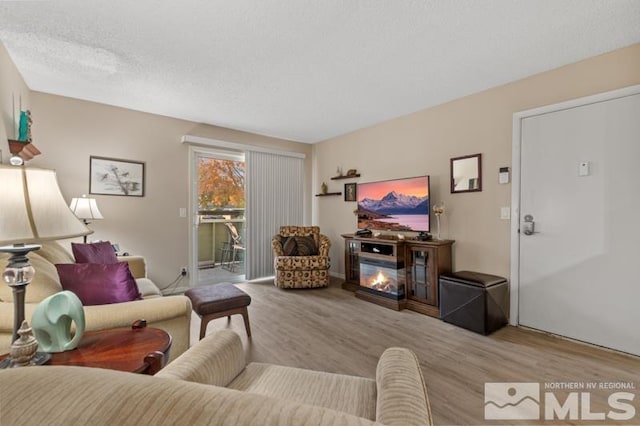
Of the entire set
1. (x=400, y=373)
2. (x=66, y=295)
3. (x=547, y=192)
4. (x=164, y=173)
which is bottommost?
(x=400, y=373)

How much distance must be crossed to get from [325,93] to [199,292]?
8.08ft

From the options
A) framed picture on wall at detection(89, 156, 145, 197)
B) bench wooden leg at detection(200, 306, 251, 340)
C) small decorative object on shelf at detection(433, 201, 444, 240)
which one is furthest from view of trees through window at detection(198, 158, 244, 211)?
small decorative object on shelf at detection(433, 201, 444, 240)

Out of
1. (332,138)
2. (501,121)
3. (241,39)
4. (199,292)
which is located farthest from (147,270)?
(501,121)

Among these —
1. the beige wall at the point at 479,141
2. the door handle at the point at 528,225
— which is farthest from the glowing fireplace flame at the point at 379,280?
the door handle at the point at 528,225

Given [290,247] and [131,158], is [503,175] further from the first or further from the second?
[131,158]

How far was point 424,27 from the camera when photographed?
2.03 metres

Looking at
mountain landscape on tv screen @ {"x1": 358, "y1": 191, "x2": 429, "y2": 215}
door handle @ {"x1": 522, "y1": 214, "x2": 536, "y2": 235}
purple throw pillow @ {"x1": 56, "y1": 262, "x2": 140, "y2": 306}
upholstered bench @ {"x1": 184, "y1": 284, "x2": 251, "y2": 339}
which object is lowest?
upholstered bench @ {"x1": 184, "y1": 284, "x2": 251, "y2": 339}

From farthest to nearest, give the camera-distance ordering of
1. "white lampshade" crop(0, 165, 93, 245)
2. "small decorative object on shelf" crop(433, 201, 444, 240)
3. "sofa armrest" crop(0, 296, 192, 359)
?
"small decorative object on shelf" crop(433, 201, 444, 240) < "sofa armrest" crop(0, 296, 192, 359) < "white lampshade" crop(0, 165, 93, 245)

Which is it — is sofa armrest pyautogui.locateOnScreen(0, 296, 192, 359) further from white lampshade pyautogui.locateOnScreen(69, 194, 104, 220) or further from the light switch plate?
the light switch plate

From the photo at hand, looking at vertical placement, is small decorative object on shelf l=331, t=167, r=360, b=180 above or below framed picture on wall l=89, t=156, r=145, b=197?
above

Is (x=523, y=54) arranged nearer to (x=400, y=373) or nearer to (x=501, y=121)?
(x=501, y=121)

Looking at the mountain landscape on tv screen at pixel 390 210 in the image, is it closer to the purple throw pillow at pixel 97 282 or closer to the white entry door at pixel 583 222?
the white entry door at pixel 583 222

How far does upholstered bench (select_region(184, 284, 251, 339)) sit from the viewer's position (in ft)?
7.68

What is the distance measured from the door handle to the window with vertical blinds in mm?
3537
